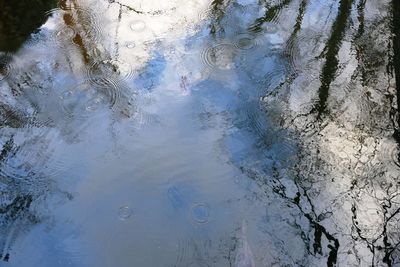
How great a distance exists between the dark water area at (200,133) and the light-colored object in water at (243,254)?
1 centimetres

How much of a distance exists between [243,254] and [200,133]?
1328 mm

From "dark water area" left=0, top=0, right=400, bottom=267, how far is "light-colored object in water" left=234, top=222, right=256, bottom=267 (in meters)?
0.01

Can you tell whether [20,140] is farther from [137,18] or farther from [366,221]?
[366,221]

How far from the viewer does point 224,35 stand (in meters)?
5.47

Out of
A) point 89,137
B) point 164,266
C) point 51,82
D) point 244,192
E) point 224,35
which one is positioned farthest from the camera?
point 224,35

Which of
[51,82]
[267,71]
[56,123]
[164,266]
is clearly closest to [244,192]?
[164,266]

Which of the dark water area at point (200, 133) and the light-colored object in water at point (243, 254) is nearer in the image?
the light-colored object in water at point (243, 254)

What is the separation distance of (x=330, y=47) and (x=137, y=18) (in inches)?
92.8

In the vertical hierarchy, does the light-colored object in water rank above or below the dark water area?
below

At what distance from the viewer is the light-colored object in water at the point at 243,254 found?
12.8 ft

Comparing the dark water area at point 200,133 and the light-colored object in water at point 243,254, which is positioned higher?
the dark water area at point 200,133

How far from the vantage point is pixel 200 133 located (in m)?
4.68

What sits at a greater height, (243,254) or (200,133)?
(200,133)

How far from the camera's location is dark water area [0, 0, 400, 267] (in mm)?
4039
